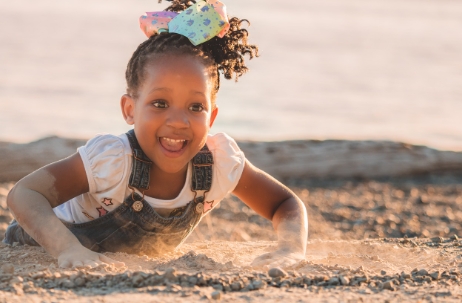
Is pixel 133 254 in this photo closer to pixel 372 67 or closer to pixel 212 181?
pixel 212 181

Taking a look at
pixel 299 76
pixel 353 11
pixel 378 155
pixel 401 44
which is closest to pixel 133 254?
pixel 378 155

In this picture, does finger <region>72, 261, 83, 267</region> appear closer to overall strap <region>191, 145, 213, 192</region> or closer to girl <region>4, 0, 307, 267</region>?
girl <region>4, 0, 307, 267</region>

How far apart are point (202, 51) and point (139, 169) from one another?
0.65 metres

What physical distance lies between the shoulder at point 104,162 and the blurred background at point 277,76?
16.0 feet

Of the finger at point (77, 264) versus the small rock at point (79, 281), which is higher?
the finger at point (77, 264)

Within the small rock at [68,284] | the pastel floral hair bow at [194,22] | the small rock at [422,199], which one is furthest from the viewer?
the small rock at [422,199]

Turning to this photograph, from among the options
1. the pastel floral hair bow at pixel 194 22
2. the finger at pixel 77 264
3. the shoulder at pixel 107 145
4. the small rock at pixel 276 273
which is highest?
the pastel floral hair bow at pixel 194 22

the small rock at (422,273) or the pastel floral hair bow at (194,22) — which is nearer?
the small rock at (422,273)

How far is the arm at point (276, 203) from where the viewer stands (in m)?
4.09

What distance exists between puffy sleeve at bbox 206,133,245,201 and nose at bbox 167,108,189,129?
0.41m

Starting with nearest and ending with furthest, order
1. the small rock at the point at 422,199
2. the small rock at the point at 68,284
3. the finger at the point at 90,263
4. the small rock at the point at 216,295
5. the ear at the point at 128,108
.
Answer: the small rock at the point at 216,295 < the small rock at the point at 68,284 < the finger at the point at 90,263 < the ear at the point at 128,108 < the small rock at the point at 422,199

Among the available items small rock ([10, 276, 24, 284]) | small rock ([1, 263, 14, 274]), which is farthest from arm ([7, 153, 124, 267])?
small rock ([10, 276, 24, 284])

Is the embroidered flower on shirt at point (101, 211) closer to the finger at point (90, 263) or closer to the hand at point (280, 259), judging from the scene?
the finger at point (90, 263)

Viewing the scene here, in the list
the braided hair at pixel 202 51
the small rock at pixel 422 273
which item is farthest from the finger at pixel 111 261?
the small rock at pixel 422 273
